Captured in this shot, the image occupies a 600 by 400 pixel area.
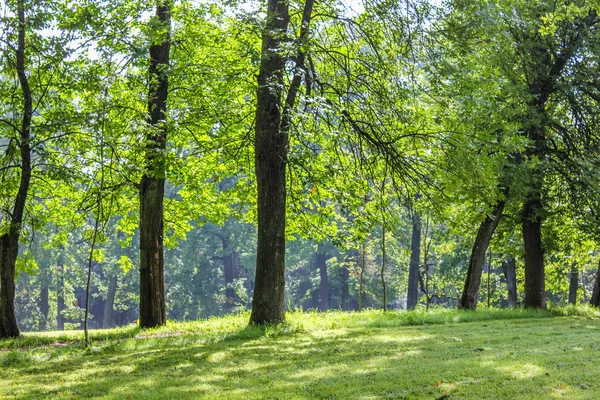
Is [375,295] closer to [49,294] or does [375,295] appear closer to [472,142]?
[49,294]

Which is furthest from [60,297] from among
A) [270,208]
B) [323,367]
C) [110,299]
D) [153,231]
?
[323,367]

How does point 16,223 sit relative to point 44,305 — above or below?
above

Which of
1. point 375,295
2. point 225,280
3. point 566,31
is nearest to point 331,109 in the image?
point 566,31

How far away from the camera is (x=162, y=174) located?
1377cm

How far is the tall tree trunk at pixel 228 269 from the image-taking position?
57416 mm

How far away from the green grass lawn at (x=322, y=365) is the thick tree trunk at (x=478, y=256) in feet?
19.2

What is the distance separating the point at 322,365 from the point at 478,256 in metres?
12.3

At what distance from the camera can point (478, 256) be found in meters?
19.7

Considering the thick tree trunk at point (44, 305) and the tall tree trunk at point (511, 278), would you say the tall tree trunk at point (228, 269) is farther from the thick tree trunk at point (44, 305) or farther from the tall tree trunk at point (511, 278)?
the tall tree trunk at point (511, 278)

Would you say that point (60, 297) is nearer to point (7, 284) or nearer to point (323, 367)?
point (7, 284)

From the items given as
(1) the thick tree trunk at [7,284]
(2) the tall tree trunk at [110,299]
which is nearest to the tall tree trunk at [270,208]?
(1) the thick tree trunk at [7,284]

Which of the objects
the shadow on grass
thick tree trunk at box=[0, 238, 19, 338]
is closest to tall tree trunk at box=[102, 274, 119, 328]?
thick tree trunk at box=[0, 238, 19, 338]

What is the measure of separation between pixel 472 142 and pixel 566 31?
792cm

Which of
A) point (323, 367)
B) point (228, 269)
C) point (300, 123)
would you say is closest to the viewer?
point (323, 367)
